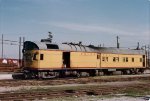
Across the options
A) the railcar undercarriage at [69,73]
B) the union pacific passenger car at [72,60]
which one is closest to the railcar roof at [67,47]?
the union pacific passenger car at [72,60]

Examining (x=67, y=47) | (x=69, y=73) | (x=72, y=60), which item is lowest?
(x=69, y=73)

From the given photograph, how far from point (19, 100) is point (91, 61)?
2272 cm

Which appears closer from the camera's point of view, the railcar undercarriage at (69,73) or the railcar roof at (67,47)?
the railcar undercarriage at (69,73)

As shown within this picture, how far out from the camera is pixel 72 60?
116 ft

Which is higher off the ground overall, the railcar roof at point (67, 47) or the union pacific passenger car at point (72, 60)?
the railcar roof at point (67, 47)

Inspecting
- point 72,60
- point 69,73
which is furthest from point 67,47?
point 69,73

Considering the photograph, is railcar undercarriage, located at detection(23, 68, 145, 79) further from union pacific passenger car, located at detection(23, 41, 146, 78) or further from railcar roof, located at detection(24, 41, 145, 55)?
railcar roof, located at detection(24, 41, 145, 55)

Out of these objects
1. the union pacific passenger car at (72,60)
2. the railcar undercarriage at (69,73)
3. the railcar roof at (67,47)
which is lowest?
the railcar undercarriage at (69,73)

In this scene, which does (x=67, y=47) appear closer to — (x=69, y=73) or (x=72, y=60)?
(x=72, y=60)

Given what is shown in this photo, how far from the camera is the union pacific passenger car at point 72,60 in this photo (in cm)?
3231

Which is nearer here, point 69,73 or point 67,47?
point 67,47

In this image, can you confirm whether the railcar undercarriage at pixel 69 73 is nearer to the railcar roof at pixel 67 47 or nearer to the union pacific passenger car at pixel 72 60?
the union pacific passenger car at pixel 72 60

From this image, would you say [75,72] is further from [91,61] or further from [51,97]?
[51,97]

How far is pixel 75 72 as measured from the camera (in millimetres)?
36156
